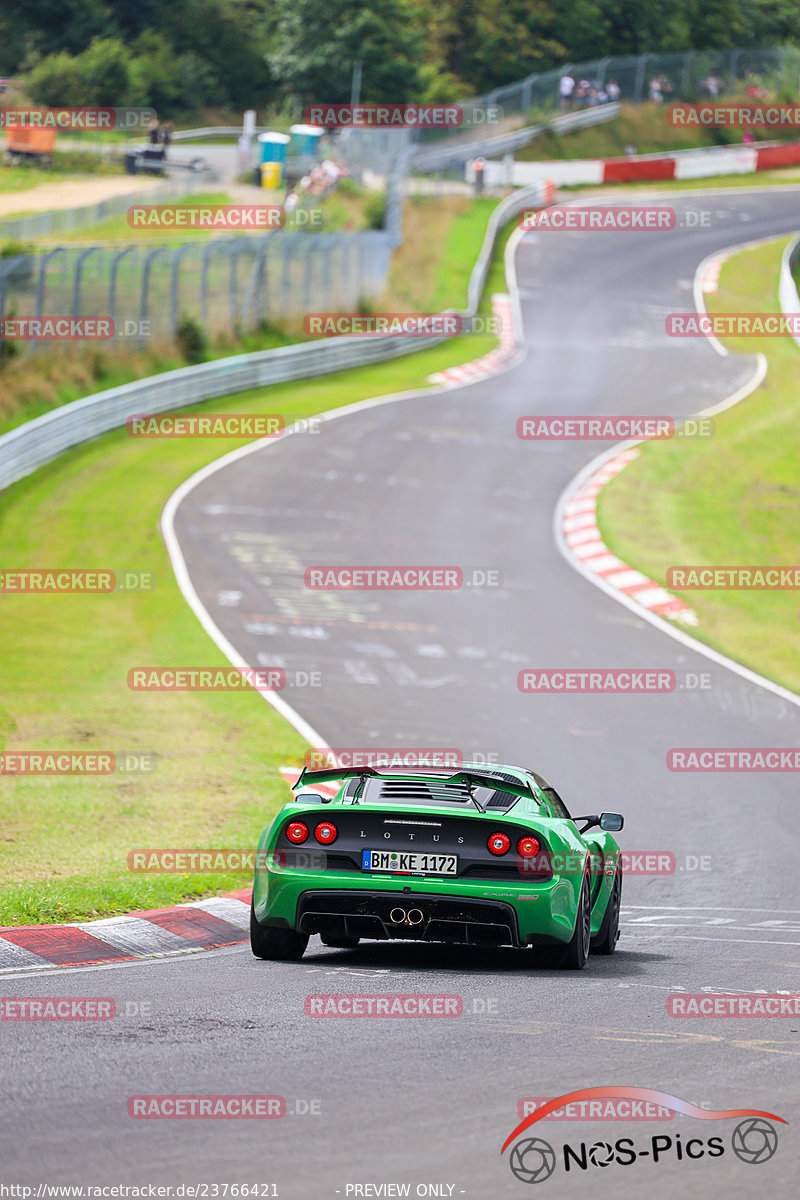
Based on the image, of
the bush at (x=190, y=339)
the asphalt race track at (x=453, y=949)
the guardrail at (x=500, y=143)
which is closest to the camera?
the asphalt race track at (x=453, y=949)

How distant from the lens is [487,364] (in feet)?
129

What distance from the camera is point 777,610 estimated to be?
22391mm

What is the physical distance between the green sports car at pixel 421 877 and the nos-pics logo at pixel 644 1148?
2411mm

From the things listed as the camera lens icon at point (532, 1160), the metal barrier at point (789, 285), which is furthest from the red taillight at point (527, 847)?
the metal barrier at point (789, 285)

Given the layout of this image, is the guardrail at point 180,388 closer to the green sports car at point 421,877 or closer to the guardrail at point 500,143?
the guardrail at point 500,143

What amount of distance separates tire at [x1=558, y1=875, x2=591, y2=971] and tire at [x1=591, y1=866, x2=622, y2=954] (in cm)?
63

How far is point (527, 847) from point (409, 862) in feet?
1.88

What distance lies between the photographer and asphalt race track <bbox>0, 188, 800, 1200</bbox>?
4543mm

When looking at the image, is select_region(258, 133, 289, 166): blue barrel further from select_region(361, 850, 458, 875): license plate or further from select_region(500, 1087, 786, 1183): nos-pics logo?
select_region(500, 1087, 786, 1183): nos-pics logo

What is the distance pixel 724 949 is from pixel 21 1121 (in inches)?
194

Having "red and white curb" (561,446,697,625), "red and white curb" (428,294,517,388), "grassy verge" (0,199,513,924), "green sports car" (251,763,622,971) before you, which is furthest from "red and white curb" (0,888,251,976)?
"red and white curb" (428,294,517,388)

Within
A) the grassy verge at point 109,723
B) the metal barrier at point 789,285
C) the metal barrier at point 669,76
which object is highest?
the metal barrier at point 669,76

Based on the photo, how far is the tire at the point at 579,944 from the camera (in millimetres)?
7637

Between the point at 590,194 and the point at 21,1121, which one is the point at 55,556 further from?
the point at 590,194
